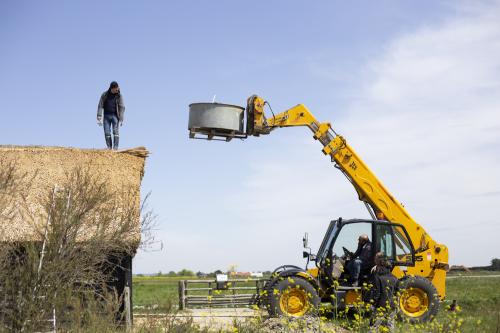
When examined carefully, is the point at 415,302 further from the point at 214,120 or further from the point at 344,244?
the point at 214,120

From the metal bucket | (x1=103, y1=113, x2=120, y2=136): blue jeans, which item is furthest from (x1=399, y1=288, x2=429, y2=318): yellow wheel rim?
(x1=103, y1=113, x2=120, y2=136): blue jeans

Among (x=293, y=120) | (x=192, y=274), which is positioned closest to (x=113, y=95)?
(x=293, y=120)

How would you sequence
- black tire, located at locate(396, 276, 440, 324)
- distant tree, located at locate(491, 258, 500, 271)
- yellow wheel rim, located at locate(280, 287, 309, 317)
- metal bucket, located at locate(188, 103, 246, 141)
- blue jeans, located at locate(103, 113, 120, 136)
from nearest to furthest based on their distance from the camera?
yellow wheel rim, located at locate(280, 287, 309, 317) < black tire, located at locate(396, 276, 440, 324) < metal bucket, located at locate(188, 103, 246, 141) < blue jeans, located at locate(103, 113, 120, 136) < distant tree, located at locate(491, 258, 500, 271)

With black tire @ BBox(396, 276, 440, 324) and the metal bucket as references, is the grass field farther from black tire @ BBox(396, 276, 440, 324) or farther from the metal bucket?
the metal bucket

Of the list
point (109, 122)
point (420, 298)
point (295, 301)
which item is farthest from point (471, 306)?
point (109, 122)

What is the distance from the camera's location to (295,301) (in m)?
14.8

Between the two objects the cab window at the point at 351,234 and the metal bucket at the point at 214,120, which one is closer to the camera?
the cab window at the point at 351,234

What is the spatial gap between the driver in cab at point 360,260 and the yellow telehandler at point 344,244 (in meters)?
0.09

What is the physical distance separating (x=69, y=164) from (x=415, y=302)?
784 centimetres

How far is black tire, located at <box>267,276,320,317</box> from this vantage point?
1447 centimetres

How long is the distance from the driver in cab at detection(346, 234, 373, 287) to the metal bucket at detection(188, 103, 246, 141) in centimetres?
366

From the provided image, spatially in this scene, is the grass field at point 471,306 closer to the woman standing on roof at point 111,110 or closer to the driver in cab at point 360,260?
the driver in cab at point 360,260

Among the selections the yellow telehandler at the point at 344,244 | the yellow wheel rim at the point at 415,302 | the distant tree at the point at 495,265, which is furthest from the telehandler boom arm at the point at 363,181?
the distant tree at the point at 495,265

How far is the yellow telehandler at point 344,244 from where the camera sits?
582 inches
